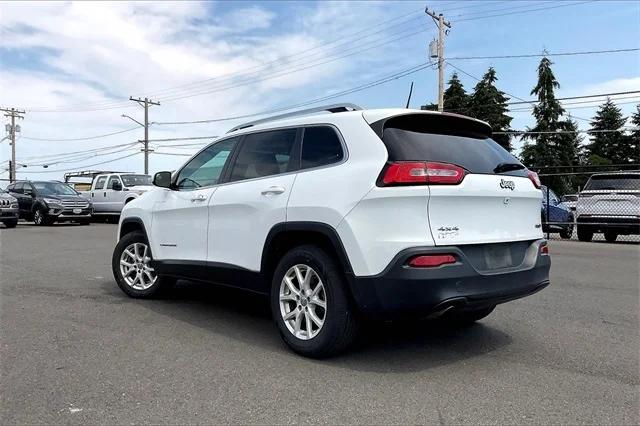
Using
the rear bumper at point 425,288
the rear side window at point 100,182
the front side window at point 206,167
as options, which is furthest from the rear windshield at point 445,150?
the rear side window at point 100,182

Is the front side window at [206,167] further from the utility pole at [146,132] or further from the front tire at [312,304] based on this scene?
the utility pole at [146,132]

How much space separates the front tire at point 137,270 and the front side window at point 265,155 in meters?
1.76

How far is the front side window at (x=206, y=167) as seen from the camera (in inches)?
213

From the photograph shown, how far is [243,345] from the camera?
180 inches

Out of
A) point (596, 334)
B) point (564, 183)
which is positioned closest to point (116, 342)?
point (596, 334)

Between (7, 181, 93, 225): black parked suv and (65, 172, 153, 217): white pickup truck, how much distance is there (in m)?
1.01

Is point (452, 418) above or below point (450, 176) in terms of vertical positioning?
below

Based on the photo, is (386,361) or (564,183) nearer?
(386,361)

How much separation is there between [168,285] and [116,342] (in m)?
1.63

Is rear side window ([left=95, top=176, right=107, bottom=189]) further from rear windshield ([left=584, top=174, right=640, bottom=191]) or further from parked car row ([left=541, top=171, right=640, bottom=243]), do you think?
rear windshield ([left=584, top=174, right=640, bottom=191])

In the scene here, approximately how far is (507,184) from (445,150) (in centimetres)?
58

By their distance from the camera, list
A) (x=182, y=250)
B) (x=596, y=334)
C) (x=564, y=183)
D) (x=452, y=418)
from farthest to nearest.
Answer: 1. (x=564, y=183)
2. (x=182, y=250)
3. (x=596, y=334)
4. (x=452, y=418)

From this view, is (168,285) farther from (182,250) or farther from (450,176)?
(450,176)

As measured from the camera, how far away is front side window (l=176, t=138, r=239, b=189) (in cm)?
541
